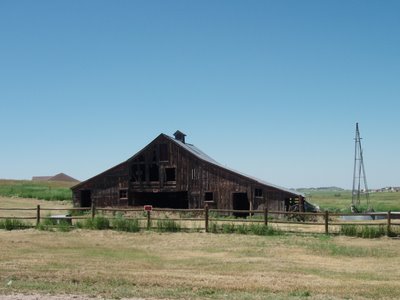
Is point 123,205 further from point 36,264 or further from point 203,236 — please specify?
point 36,264

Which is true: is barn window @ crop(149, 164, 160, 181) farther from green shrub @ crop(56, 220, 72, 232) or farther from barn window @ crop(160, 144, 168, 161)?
green shrub @ crop(56, 220, 72, 232)

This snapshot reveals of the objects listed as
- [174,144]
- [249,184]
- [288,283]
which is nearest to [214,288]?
[288,283]

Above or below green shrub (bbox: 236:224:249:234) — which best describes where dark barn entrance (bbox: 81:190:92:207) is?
above

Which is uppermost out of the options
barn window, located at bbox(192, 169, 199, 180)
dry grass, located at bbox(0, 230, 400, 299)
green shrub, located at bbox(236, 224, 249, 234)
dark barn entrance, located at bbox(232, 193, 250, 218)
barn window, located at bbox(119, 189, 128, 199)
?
A: barn window, located at bbox(192, 169, 199, 180)

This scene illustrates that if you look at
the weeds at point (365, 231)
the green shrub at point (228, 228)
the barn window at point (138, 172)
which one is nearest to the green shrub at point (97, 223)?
the green shrub at point (228, 228)

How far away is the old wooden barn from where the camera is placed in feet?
127

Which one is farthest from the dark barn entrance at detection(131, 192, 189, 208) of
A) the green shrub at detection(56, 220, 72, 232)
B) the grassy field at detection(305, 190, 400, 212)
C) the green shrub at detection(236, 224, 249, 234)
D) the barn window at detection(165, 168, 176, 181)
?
the green shrub at detection(236, 224, 249, 234)

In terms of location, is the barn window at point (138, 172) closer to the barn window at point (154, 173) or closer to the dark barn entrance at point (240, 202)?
the barn window at point (154, 173)

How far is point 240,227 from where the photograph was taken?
81.8 ft

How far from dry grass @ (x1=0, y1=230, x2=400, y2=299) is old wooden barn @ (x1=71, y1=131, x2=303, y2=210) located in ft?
49.3

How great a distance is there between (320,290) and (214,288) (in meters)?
2.49

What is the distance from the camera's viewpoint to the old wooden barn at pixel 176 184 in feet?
127

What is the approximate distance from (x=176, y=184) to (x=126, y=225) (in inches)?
631

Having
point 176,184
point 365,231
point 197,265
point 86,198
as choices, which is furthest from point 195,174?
point 197,265
